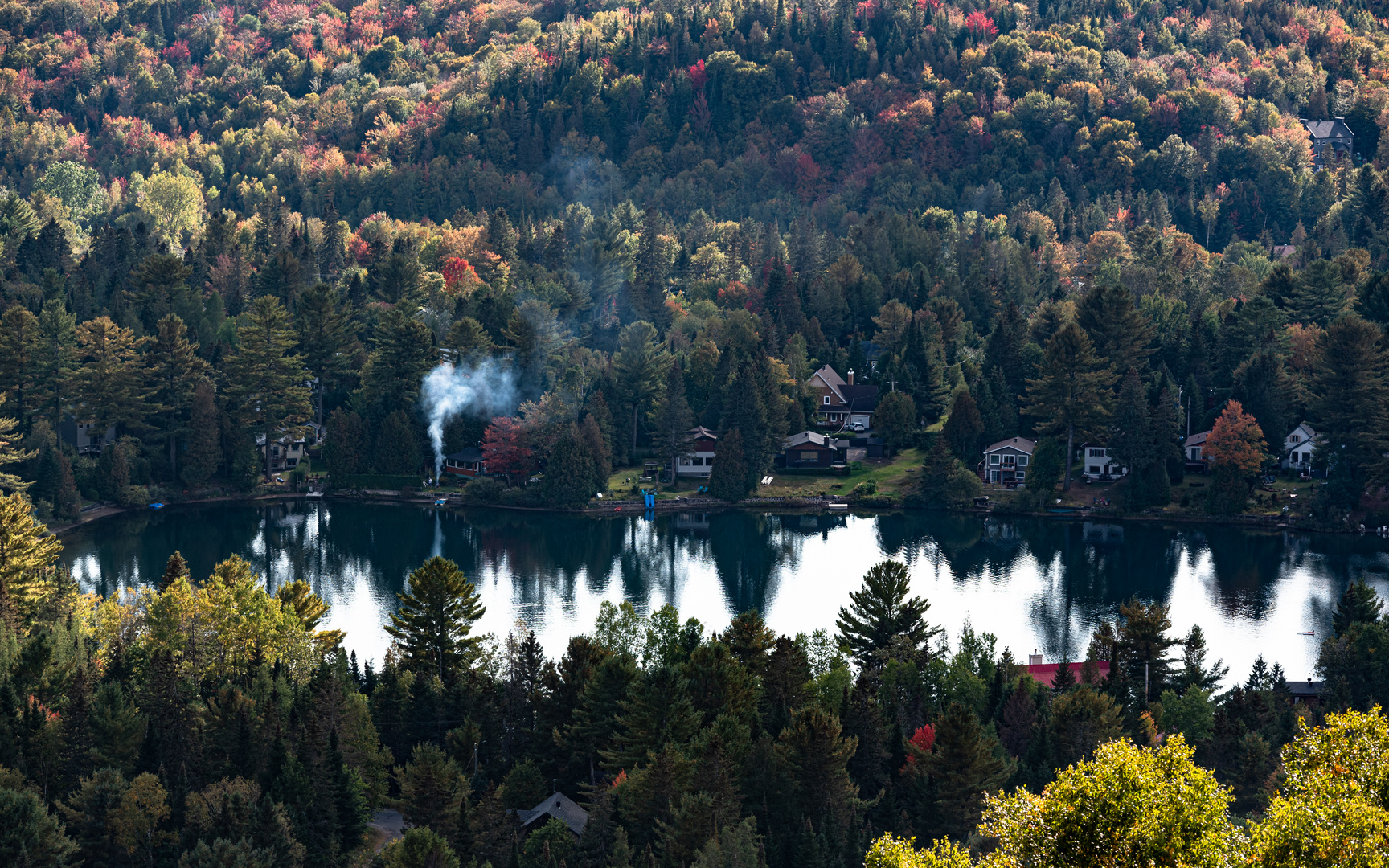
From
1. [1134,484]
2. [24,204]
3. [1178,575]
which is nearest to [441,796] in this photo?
[1178,575]

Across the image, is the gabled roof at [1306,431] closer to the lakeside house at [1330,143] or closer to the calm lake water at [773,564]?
the calm lake water at [773,564]

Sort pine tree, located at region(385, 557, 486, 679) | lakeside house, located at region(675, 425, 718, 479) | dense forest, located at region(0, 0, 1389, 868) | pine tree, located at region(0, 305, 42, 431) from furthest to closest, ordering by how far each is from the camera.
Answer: lakeside house, located at region(675, 425, 718, 479) → pine tree, located at region(0, 305, 42, 431) → pine tree, located at region(385, 557, 486, 679) → dense forest, located at region(0, 0, 1389, 868)

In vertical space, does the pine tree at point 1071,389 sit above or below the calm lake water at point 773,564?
above

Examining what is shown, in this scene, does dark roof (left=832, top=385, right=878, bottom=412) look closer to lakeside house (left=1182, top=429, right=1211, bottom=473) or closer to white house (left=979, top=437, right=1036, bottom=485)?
white house (left=979, top=437, right=1036, bottom=485)

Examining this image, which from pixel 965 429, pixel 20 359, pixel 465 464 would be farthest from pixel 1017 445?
pixel 20 359

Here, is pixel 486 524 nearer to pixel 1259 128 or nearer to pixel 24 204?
pixel 24 204

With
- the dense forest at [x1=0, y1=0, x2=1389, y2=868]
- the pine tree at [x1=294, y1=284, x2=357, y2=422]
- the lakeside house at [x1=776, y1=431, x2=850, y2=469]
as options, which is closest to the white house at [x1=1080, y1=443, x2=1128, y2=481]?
the dense forest at [x1=0, y1=0, x2=1389, y2=868]

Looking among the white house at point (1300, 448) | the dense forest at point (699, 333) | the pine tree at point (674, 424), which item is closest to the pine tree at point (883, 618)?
the dense forest at point (699, 333)
